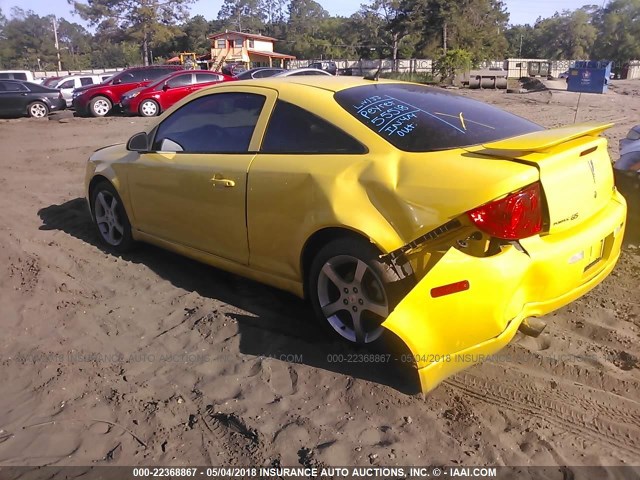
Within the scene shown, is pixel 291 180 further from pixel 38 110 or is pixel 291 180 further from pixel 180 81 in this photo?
pixel 38 110

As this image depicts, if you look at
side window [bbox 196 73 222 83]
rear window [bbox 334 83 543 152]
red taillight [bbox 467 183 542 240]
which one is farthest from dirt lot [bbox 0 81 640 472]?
side window [bbox 196 73 222 83]

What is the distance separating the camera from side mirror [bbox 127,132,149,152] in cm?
455

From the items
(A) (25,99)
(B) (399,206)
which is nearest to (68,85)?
(A) (25,99)

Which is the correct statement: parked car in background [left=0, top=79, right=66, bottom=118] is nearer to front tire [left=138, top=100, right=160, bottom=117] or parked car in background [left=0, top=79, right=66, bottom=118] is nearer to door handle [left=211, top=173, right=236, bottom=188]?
front tire [left=138, top=100, right=160, bottom=117]

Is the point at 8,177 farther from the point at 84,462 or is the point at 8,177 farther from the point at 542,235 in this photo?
the point at 542,235

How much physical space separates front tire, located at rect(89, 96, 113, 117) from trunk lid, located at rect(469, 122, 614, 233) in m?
17.2

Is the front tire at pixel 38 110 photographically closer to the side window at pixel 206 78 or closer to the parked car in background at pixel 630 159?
the side window at pixel 206 78

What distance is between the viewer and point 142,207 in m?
4.57

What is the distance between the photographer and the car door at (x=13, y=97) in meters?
17.6


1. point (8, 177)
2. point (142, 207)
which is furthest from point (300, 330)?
point (8, 177)

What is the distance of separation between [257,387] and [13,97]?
18.2 m

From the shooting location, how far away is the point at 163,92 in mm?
17281

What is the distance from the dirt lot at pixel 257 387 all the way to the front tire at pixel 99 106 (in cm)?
1476

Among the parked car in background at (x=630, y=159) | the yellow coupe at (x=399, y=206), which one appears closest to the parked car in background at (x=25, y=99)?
the yellow coupe at (x=399, y=206)
